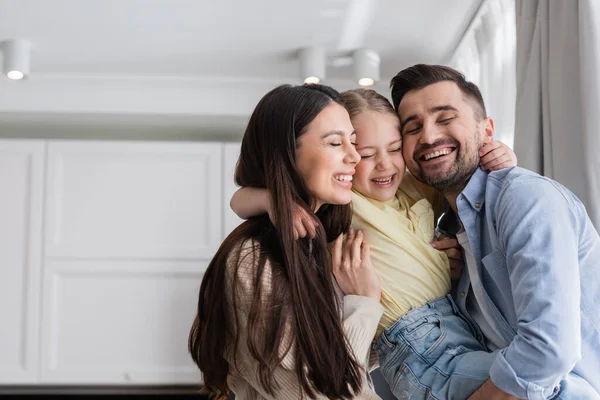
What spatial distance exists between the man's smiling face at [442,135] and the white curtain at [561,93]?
1.13ft

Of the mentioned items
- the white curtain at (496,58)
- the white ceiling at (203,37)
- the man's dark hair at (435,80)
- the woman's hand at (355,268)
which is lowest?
the woman's hand at (355,268)

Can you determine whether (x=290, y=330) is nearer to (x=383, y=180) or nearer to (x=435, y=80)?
(x=383, y=180)

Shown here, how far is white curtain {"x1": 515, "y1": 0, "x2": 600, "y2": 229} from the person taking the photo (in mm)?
1750

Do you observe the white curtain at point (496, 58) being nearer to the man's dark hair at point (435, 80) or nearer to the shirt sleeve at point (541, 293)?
the man's dark hair at point (435, 80)

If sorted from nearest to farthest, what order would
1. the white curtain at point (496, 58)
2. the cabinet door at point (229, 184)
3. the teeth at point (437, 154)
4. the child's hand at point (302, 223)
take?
the child's hand at point (302, 223) → the teeth at point (437, 154) → the white curtain at point (496, 58) → the cabinet door at point (229, 184)

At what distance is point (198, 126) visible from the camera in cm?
401

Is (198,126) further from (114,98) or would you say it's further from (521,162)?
(521,162)

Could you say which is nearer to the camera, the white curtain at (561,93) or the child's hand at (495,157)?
the child's hand at (495,157)

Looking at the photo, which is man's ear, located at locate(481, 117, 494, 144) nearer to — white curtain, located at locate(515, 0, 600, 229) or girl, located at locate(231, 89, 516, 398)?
girl, located at locate(231, 89, 516, 398)

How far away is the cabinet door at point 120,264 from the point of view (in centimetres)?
354

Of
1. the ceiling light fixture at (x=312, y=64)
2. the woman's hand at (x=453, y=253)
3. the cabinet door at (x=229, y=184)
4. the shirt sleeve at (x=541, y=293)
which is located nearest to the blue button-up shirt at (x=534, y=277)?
the shirt sleeve at (x=541, y=293)

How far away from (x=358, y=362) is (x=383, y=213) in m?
0.34

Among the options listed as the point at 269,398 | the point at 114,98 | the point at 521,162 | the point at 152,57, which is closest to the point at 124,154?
the point at 114,98

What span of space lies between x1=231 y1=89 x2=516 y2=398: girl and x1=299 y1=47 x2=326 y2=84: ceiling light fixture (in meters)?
1.57
